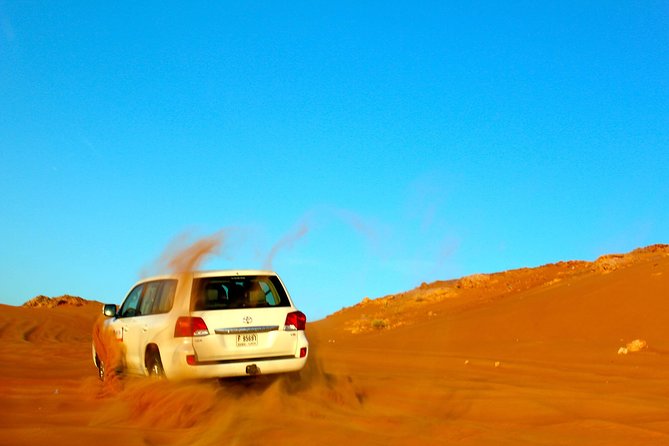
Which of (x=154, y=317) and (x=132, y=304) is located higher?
(x=132, y=304)

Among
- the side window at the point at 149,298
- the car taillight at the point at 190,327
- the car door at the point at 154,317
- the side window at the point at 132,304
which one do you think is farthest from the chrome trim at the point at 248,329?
the side window at the point at 132,304

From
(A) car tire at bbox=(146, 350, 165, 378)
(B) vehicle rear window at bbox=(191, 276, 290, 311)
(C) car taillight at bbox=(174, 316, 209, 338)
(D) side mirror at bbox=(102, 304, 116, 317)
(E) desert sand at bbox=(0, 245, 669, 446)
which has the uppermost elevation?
(D) side mirror at bbox=(102, 304, 116, 317)

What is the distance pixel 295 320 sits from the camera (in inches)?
373

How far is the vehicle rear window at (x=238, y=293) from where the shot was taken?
9.22 m

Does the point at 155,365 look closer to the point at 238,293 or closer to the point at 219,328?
the point at 219,328

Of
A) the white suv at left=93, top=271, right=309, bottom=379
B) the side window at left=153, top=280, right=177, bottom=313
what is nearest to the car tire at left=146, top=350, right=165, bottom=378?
the white suv at left=93, top=271, right=309, bottom=379

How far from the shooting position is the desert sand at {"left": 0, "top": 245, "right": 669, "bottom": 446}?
7066 mm

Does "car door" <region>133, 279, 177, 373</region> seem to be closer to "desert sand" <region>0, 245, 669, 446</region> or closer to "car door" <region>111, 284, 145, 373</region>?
"car door" <region>111, 284, 145, 373</region>

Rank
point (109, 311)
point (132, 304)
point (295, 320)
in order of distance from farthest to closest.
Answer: point (132, 304), point (109, 311), point (295, 320)

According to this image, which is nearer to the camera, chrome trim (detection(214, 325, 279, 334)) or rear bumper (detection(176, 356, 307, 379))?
rear bumper (detection(176, 356, 307, 379))

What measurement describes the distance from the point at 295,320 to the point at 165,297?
177 cm

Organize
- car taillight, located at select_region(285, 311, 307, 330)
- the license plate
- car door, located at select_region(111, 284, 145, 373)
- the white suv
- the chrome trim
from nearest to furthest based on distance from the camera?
1. the white suv
2. the chrome trim
3. the license plate
4. car taillight, located at select_region(285, 311, 307, 330)
5. car door, located at select_region(111, 284, 145, 373)

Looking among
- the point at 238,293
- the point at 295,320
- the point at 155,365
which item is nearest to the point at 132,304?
the point at 155,365

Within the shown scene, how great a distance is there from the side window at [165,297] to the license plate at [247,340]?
1.02m
